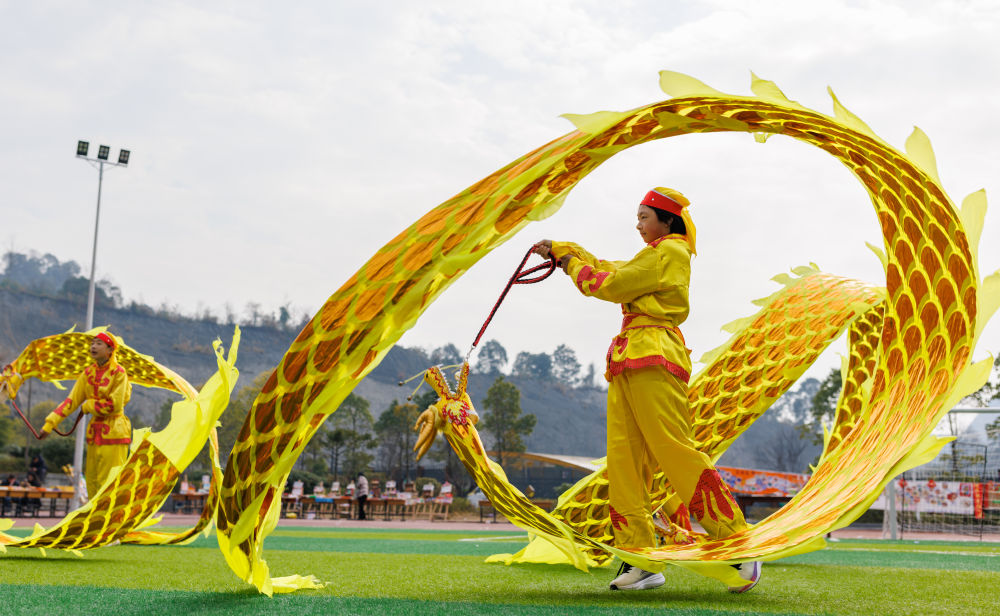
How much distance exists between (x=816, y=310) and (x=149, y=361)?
5.45 metres

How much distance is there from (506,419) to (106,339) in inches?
1375

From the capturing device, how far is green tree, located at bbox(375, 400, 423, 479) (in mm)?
44125

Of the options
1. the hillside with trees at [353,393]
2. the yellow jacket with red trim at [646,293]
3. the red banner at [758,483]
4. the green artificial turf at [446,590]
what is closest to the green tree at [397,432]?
the hillside with trees at [353,393]

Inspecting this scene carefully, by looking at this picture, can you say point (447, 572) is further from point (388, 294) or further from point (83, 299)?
point (83, 299)

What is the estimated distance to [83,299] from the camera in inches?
A: 2653

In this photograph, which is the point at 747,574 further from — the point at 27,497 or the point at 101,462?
the point at 27,497

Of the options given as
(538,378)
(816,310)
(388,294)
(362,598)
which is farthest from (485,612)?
(538,378)

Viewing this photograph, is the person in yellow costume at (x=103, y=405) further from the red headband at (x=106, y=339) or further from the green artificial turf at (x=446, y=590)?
the green artificial turf at (x=446, y=590)

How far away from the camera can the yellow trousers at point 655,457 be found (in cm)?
374

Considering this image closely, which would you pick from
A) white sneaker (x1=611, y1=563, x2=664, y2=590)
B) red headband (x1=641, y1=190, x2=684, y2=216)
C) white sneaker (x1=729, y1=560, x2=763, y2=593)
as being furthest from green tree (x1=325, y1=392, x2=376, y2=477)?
red headband (x1=641, y1=190, x2=684, y2=216)

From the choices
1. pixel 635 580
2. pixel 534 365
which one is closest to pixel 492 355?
pixel 534 365

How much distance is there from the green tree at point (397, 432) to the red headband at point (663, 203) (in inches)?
1524

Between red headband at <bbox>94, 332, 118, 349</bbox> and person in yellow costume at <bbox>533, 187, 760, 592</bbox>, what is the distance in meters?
4.48

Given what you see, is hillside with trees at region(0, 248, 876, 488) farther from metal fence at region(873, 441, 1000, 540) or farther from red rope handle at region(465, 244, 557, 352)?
red rope handle at region(465, 244, 557, 352)
